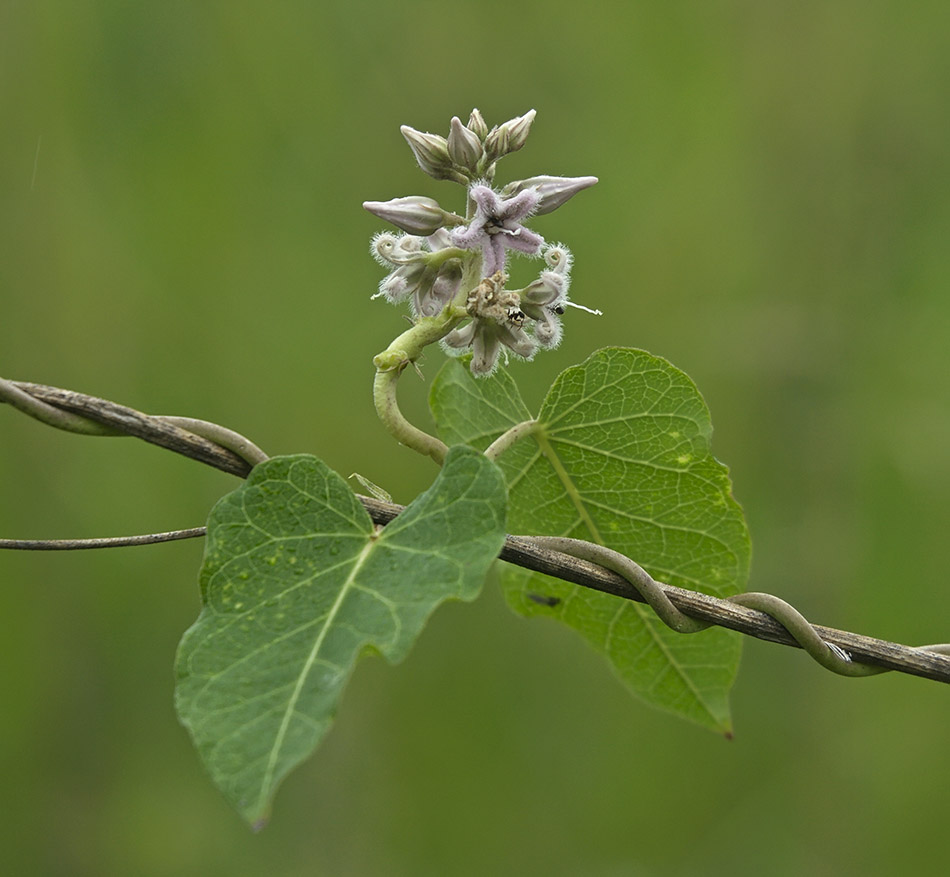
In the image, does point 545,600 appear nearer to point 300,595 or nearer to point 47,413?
point 300,595

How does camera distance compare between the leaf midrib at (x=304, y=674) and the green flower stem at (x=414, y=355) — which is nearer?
the leaf midrib at (x=304, y=674)

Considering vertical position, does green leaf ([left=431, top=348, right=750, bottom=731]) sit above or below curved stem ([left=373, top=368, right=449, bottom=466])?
below

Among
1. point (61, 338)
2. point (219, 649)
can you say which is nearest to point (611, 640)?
point (219, 649)

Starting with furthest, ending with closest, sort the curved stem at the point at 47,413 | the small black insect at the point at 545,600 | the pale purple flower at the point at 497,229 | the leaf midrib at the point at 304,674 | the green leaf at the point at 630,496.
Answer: the small black insect at the point at 545,600, the green leaf at the point at 630,496, the pale purple flower at the point at 497,229, the curved stem at the point at 47,413, the leaf midrib at the point at 304,674

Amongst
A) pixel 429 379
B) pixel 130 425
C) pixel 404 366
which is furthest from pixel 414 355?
pixel 429 379

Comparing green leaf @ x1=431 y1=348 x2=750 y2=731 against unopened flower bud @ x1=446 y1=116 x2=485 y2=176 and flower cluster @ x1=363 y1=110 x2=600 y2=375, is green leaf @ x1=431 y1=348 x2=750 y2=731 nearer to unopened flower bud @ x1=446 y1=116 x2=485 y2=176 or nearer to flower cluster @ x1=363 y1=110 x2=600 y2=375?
flower cluster @ x1=363 y1=110 x2=600 y2=375

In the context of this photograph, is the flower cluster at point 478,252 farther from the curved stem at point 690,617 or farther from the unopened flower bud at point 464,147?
the curved stem at point 690,617

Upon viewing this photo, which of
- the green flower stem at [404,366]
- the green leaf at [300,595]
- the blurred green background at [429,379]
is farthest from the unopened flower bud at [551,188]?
the blurred green background at [429,379]

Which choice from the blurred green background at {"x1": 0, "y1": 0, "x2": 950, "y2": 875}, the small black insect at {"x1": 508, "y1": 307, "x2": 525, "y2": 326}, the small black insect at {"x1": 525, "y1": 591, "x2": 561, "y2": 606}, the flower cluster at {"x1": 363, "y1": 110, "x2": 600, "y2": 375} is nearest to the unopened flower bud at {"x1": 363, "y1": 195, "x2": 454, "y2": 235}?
the flower cluster at {"x1": 363, "y1": 110, "x2": 600, "y2": 375}

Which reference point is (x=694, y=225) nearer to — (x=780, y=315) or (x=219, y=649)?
(x=780, y=315)
